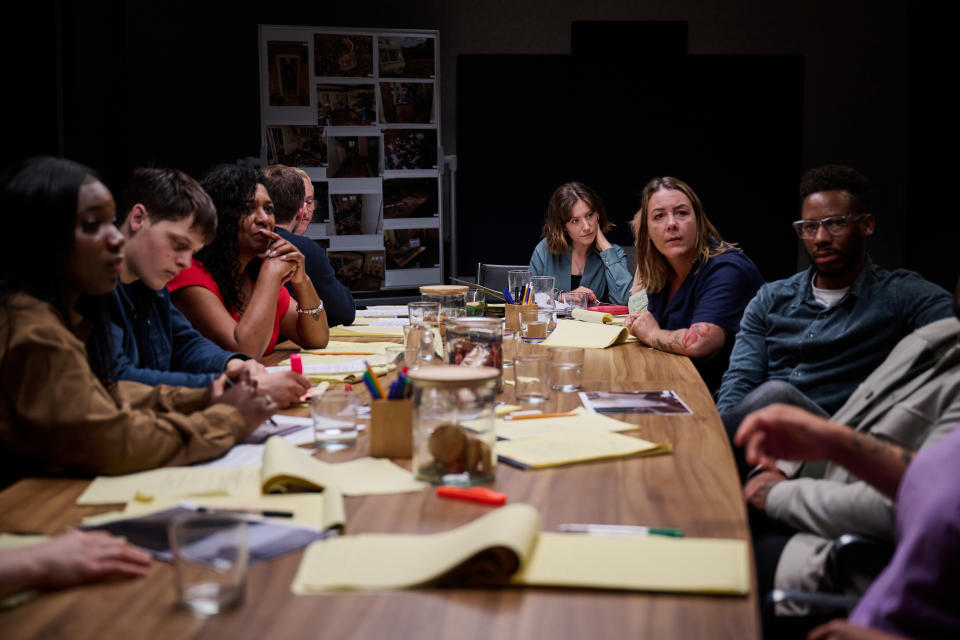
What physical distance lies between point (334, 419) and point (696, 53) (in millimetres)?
6196

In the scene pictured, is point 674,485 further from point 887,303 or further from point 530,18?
point 530,18

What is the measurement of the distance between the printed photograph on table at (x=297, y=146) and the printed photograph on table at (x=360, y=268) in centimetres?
67

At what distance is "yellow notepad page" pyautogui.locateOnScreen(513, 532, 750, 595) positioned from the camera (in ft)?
3.52

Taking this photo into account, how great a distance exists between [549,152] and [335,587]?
225 inches

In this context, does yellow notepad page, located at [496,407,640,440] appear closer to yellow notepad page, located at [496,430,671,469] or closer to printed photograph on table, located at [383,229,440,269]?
yellow notepad page, located at [496,430,671,469]

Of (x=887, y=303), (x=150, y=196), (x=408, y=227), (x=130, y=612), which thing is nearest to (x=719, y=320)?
(x=887, y=303)

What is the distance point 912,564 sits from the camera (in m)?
1.10

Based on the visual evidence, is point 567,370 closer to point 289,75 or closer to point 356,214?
point 356,214

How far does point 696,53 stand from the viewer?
23.3 feet

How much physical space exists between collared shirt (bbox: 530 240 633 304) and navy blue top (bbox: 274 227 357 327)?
1735 mm

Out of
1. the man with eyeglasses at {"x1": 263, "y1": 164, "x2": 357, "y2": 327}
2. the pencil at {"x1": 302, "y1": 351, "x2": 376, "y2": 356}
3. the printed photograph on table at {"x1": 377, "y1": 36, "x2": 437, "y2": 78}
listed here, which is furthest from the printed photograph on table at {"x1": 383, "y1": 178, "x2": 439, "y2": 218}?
the pencil at {"x1": 302, "y1": 351, "x2": 376, "y2": 356}

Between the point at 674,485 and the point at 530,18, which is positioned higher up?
the point at 530,18

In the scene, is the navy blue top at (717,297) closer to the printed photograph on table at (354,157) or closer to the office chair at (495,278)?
the office chair at (495,278)

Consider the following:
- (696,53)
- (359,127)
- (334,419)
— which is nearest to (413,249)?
(359,127)
